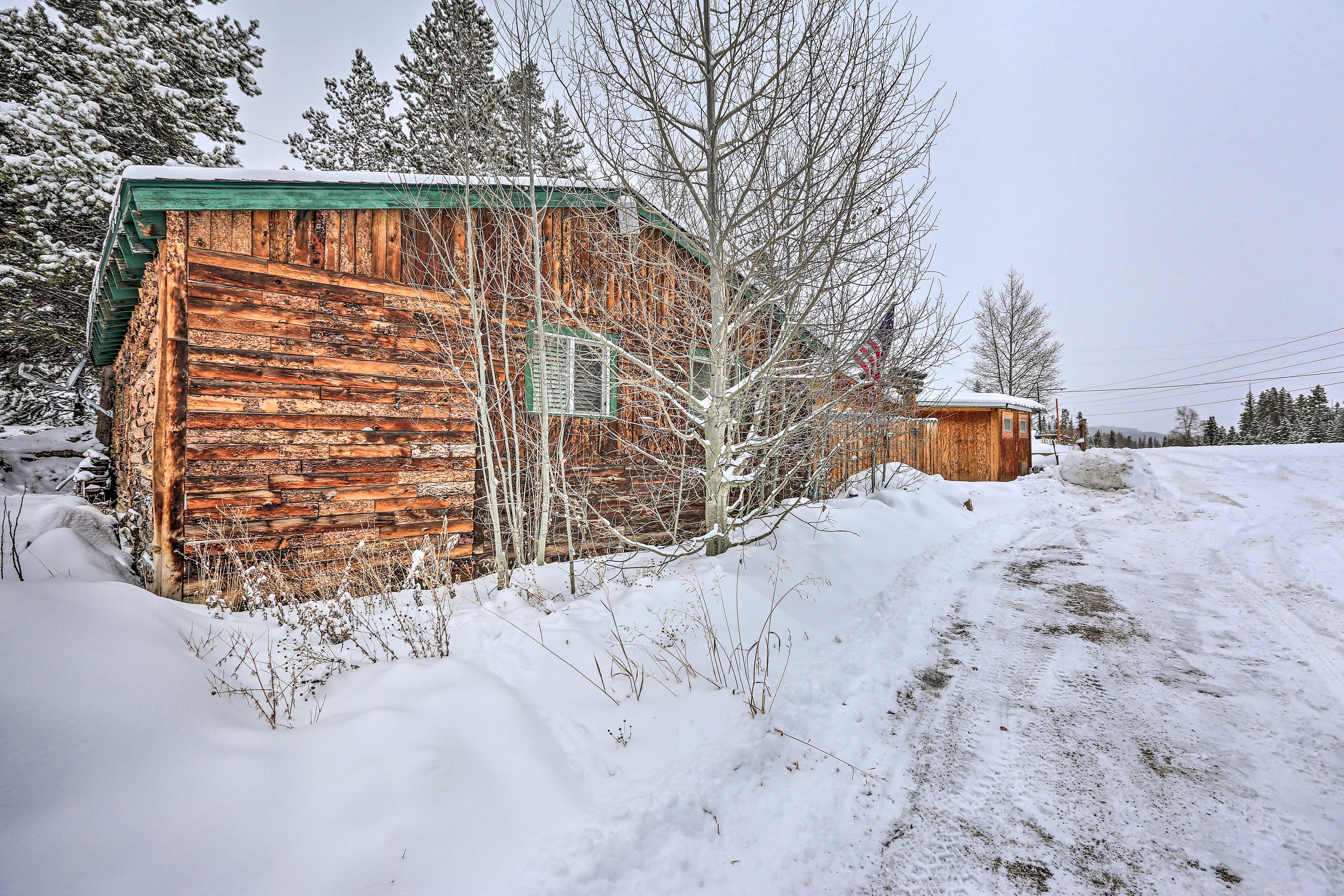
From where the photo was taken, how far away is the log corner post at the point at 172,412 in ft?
15.3

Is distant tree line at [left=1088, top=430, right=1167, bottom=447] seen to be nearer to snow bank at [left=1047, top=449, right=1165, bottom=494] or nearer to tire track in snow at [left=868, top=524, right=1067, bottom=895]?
snow bank at [left=1047, top=449, right=1165, bottom=494]

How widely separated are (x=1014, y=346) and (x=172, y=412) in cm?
3518

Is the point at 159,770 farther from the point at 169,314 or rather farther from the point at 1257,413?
the point at 1257,413

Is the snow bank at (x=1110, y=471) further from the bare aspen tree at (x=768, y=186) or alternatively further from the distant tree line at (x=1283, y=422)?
the distant tree line at (x=1283, y=422)

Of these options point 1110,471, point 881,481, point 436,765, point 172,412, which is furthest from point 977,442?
point 172,412

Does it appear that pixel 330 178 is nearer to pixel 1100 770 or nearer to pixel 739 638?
pixel 739 638

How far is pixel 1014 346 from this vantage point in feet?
95.6

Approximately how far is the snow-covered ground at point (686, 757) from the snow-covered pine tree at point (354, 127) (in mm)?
17419

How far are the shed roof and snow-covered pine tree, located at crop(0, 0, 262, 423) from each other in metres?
8.50

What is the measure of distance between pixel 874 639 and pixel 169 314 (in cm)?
708

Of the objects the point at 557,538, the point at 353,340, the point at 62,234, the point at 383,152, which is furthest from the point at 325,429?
the point at 383,152

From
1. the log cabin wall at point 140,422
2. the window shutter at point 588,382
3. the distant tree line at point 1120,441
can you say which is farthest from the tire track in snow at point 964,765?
the distant tree line at point 1120,441

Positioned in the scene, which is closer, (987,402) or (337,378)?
(337,378)

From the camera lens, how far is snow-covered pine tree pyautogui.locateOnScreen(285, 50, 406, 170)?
16.7 metres
